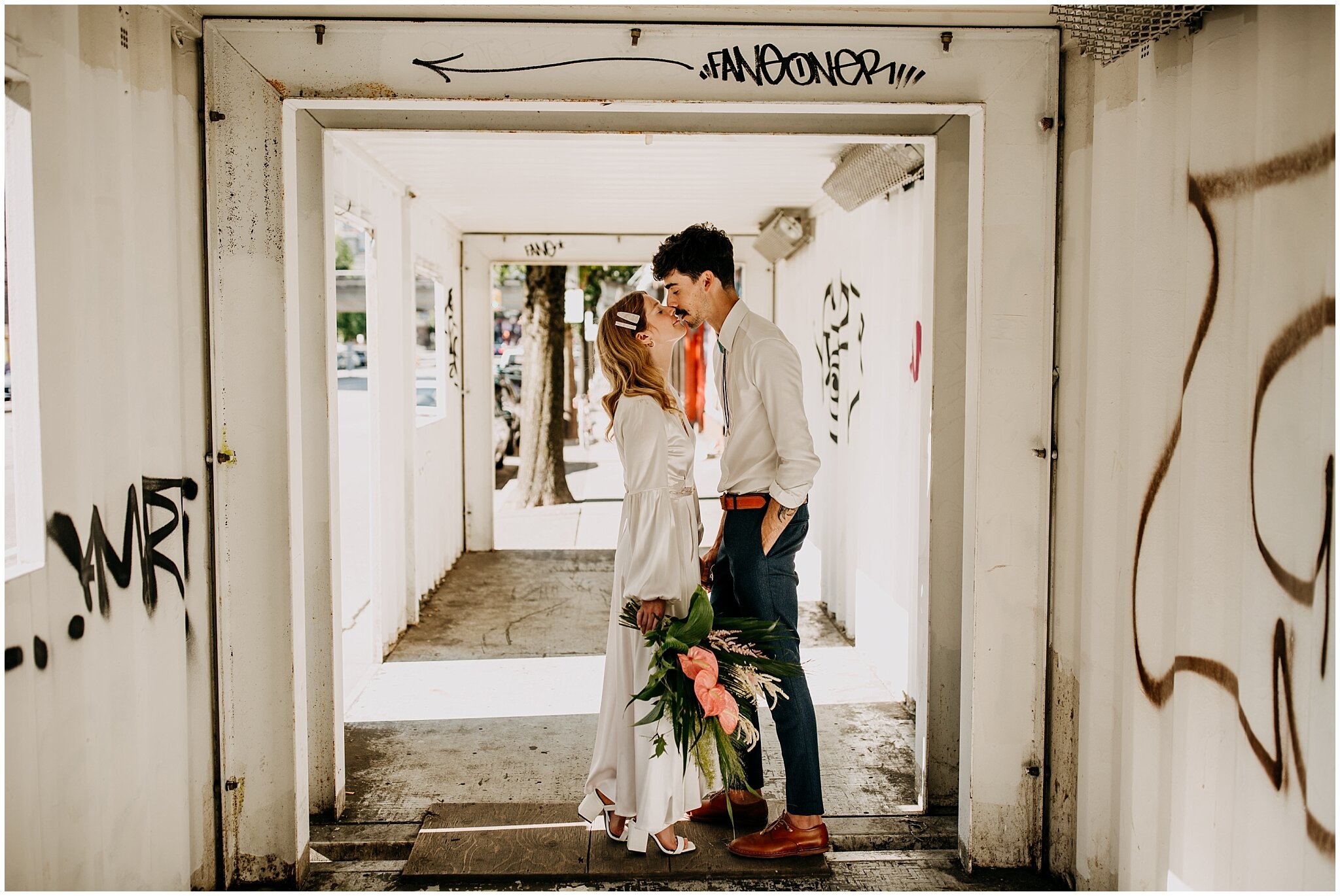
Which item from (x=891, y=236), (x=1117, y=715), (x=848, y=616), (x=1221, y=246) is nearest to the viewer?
(x=1221, y=246)

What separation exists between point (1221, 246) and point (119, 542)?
9.49 ft

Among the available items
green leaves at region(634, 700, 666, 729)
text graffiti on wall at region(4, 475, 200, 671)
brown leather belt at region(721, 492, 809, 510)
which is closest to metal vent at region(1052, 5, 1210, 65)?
brown leather belt at region(721, 492, 809, 510)

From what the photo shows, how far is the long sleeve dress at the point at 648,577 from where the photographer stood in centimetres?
316

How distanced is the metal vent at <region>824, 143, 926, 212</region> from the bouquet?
200 cm

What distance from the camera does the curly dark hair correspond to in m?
3.30

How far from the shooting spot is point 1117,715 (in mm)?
2955

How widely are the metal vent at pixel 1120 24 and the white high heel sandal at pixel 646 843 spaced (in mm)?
2681

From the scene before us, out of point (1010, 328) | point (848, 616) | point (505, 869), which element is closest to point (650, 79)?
point (1010, 328)

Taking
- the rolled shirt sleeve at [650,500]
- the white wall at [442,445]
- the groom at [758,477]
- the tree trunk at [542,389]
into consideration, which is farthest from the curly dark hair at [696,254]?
the tree trunk at [542,389]

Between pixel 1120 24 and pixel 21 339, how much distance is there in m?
2.74

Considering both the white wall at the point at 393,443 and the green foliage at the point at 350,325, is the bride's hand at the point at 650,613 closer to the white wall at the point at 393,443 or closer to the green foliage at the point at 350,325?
the white wall at the point at 393,443

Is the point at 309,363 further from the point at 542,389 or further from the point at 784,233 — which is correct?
the point at 542,389

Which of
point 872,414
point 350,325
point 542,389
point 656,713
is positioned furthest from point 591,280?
point 350,325

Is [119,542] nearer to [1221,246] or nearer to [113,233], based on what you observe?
[113,233]
